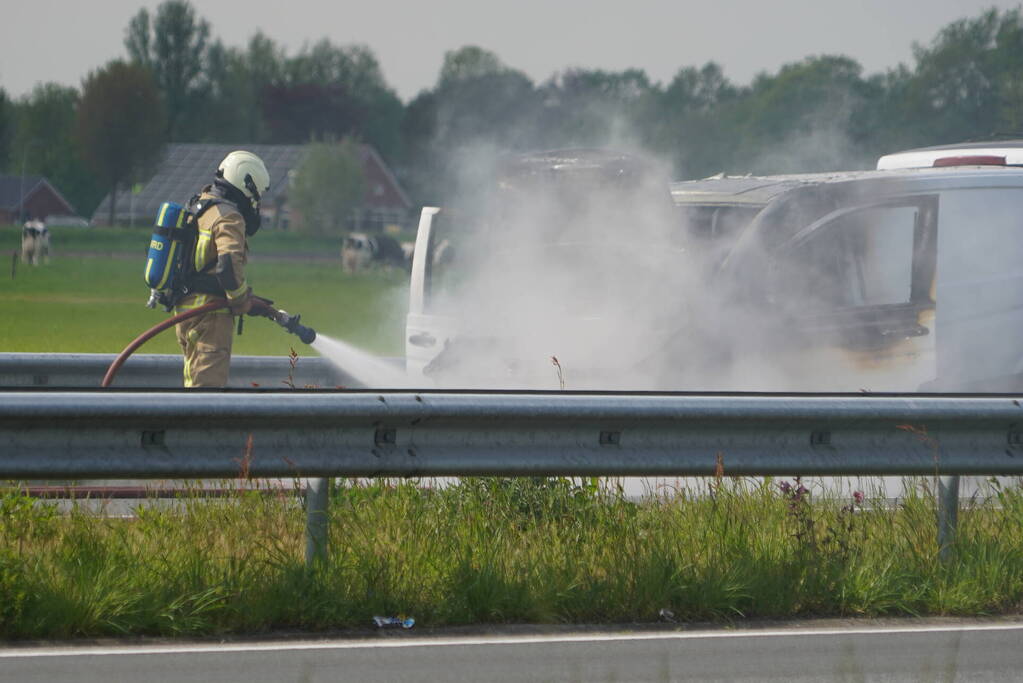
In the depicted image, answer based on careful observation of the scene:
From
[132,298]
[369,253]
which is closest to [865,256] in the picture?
[132,298]

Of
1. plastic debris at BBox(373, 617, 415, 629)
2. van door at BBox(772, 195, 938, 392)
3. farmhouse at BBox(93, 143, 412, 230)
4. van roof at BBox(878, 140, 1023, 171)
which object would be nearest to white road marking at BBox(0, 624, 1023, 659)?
plastic debris at BBox(373, 617, 415, 629)

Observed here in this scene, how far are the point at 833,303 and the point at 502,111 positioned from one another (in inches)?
2025

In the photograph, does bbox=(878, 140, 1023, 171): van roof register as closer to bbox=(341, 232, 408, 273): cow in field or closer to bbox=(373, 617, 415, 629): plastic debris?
bbox=(373, 617, 415, 629): plastic debris

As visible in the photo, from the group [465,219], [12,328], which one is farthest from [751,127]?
[465,219]

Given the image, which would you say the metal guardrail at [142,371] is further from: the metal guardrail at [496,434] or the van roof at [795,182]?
the metal guardrail at [496,434]

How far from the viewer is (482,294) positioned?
→ 9.41 metres

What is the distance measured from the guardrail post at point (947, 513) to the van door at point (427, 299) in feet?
12.6

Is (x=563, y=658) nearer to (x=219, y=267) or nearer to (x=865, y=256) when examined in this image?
(x=219, y=267)

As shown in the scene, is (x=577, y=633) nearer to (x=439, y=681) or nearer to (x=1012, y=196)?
(x=439, y=681)

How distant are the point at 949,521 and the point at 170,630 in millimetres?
3099

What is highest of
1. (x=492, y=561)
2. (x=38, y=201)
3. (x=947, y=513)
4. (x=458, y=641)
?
(x=38, y=201)

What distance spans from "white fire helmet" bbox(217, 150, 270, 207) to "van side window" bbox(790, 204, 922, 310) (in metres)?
3.17

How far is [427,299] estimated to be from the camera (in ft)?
31.1

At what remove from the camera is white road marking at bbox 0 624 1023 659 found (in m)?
4.86
